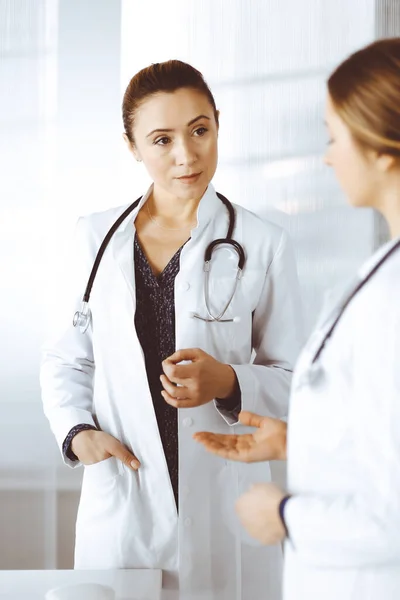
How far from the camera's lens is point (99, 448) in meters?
1.25

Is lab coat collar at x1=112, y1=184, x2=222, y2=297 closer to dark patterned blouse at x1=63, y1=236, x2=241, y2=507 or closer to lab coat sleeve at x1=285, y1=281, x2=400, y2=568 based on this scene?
dark patterned blouse at x1=63, y1=236, x2=241, y2=507

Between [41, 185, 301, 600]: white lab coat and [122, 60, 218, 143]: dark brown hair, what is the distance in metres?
0.18

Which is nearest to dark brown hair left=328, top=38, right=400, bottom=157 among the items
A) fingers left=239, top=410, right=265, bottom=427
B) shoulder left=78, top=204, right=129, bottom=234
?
fingers left=239, top=410, right=265, bottom=427

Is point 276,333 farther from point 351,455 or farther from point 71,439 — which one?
point 351,455

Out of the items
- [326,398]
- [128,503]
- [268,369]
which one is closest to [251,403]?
[268,369]

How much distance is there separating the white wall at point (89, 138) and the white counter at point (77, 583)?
42 centimetres

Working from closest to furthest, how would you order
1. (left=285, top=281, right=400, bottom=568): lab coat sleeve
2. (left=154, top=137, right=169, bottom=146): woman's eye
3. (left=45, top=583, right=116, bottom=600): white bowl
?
(left=285, top=281, right=400, bottom=568): lab coat sleeve
(left=45, top=583, right=116, bottom=600): white bowl
(left=154, top=137, right=169, bottom=146): woman's eye

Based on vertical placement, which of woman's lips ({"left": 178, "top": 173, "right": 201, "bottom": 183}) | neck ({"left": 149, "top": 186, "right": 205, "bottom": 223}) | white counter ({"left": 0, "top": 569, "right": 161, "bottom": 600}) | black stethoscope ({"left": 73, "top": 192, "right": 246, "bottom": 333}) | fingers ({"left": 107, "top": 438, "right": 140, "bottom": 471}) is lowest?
white counter ({"left": 0, "top": 569, "right": 161, "bottom": 600})

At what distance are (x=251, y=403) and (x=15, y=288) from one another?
0.59m

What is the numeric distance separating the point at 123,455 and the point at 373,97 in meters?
0.77

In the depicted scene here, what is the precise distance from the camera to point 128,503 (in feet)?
4.12

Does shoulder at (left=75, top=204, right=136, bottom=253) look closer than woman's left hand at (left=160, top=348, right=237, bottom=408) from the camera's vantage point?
No

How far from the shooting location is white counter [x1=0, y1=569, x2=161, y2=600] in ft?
3.46

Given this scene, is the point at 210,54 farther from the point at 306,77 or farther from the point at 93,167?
the point at 93,167
